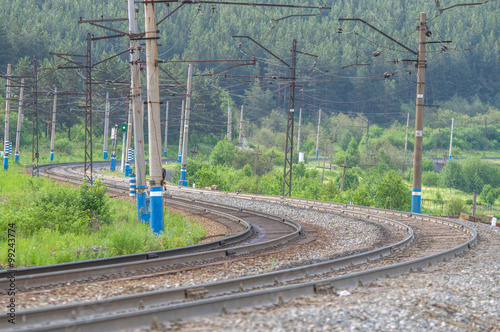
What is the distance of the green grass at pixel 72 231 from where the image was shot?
42.1ft

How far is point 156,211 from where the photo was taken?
647 inches

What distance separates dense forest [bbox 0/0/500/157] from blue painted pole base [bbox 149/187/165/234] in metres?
73.3

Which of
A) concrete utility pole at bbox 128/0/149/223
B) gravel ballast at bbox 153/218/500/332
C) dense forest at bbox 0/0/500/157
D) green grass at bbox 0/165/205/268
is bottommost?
green grass at bbox 0/165/205/268

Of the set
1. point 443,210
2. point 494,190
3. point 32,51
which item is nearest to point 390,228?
point 443,210

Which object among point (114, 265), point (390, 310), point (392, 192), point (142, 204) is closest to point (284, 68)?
point (392, 192)

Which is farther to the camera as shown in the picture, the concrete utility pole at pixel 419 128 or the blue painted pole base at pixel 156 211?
the concrete utility pole at pixel 419 128

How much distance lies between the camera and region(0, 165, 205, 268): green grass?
1284 centimetres

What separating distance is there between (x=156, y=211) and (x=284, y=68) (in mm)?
101561

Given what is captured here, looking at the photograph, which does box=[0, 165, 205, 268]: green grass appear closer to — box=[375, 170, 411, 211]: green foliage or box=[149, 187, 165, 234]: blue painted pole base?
box=[149, 187, 165, 234]: blue painted pole base

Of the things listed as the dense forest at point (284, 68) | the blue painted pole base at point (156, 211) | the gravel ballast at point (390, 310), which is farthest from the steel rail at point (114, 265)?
the dense forest at point (284, 68)

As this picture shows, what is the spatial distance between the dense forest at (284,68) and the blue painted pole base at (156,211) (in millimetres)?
73303

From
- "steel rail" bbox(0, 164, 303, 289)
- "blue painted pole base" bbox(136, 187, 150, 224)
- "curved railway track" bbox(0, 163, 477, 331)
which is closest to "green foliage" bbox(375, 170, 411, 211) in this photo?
"curved railway track" bbox(0, 163, 477, 331)

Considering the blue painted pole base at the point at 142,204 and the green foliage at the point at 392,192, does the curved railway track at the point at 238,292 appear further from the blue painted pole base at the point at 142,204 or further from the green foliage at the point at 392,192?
the green foliage at the point at 392,192

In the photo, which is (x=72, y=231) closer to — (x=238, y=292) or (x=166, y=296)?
(x=238, y=292)
